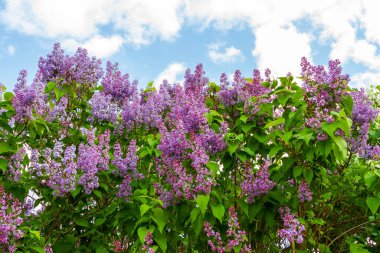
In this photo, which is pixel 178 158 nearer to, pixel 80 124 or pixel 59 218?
pixel 59 218

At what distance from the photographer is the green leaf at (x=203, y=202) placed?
151 inches

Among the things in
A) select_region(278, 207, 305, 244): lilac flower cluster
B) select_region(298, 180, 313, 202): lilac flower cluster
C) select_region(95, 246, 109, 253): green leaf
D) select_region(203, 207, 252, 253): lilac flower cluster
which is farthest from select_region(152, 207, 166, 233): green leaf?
select_region(298, 180, 313, 202): lilac flower cluster

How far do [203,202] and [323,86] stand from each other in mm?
1653

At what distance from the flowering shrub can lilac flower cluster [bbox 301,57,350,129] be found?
0.4 inches

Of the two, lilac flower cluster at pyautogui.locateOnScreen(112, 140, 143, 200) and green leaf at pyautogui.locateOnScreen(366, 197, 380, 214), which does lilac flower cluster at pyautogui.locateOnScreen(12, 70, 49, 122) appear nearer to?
lilac flower cluster at pyautogui.locateOnScreen(112, 140, 143, 200)

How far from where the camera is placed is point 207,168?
431 cm

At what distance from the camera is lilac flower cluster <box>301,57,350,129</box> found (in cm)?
438

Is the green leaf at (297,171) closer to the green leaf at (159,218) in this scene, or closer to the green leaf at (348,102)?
the green leaf at (348,102)

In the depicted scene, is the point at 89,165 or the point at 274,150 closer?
the point at 274,150

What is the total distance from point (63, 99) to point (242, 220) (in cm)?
259

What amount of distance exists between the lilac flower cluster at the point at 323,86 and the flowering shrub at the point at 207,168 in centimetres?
1

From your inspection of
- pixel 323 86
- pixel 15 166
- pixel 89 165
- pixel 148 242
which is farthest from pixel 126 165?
pixel 323 86

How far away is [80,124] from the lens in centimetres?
610

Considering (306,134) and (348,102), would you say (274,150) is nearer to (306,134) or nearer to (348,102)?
(306,134)
